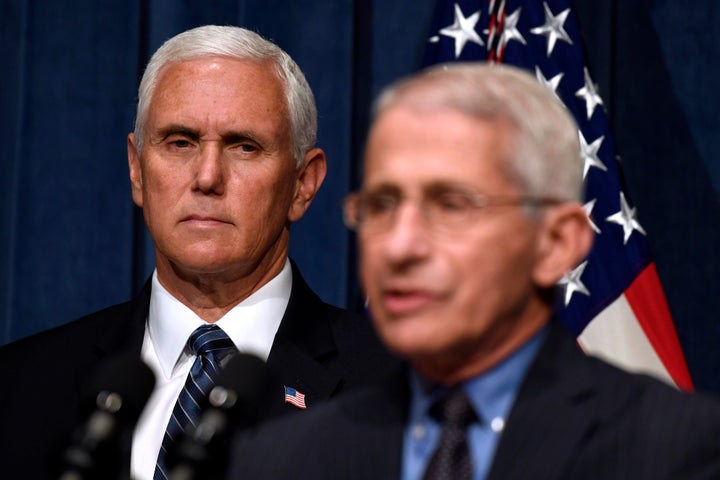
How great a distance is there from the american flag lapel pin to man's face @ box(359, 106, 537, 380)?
1038 mm

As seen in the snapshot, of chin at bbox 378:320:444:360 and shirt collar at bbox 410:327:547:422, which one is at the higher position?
chin at bbox 378:320:444:360

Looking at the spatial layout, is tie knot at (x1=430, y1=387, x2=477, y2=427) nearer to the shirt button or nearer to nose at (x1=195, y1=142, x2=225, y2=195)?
the shirt button

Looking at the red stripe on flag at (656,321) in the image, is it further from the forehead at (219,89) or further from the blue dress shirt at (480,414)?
the blue dress shirt at (480,414)

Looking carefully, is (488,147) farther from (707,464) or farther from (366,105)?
(366,105)

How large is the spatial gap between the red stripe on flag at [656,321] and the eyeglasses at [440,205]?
64.1 inches

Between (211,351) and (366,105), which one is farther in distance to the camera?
(366,105)

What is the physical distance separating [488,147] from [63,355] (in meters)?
1.42

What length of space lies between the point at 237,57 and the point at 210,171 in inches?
11.0

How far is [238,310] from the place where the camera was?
254 cm

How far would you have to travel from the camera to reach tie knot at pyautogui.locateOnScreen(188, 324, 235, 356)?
248cm

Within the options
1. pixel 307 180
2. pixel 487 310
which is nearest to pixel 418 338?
pixel 487 310

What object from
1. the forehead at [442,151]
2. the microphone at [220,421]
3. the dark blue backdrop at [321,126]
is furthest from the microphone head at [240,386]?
the dark blue backdrop at [321,126]

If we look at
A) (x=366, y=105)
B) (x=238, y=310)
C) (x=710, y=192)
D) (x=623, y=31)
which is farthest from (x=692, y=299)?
(x=238, y=310)

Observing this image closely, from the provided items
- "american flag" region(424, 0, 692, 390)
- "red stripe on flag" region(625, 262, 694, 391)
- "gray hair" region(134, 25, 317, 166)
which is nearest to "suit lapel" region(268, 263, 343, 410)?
"gray hair" region(134, 25, 317, 166)
